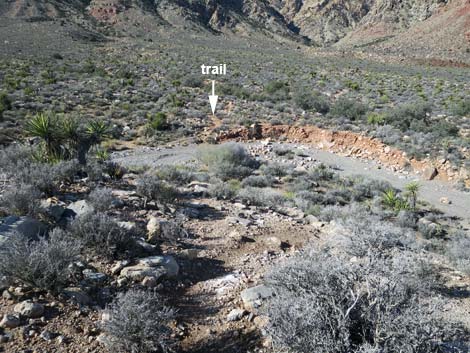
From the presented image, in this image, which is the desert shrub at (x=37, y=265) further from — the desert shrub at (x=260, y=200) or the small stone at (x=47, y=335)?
the desert shrub at (x=260, y=200)

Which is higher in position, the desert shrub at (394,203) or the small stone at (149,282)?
the small stone at (149,282)

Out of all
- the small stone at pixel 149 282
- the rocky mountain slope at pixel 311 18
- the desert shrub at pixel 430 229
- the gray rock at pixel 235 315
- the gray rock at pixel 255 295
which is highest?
the rocky mountain slope at pixel 311 18

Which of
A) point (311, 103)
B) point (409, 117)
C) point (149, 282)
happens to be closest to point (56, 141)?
point (149, 282)

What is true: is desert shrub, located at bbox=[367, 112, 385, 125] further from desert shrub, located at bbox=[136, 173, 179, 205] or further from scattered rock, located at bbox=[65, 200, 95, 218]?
scattered rock, located at bbox=[65, 200, 95, 218]

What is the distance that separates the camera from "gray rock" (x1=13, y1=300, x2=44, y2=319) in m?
3.66

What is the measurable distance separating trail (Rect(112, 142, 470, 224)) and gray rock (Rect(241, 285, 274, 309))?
31.1 feet

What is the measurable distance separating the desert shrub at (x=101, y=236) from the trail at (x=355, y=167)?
8.20 meters

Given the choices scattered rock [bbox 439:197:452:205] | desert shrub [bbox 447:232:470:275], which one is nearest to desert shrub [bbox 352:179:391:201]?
scattered rock [bbox 439:197:452:205]

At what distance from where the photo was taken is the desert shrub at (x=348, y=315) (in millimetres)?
3094

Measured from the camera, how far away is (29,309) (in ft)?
12.1

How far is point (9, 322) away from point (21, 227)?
1.69 meters

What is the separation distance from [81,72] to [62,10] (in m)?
48.0

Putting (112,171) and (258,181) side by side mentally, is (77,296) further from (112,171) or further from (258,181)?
(258,181)

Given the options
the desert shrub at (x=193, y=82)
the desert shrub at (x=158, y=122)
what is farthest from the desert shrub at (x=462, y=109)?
the desert shrub at (x=193, y=82)
